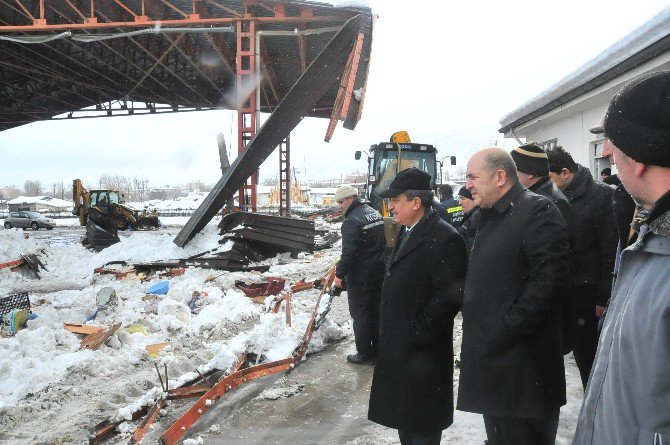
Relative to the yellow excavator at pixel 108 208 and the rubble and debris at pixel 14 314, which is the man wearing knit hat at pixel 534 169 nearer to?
the rubble and debris at pixel 14 314

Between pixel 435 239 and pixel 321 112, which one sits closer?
pixel 435 239

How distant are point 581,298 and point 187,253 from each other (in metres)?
10.7

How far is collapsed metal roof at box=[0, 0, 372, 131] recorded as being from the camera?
14.4m

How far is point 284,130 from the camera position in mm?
13781

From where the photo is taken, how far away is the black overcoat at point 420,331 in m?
2.80

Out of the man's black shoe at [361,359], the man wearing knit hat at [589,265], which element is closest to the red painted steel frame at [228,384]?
the man's black shoe at [361,359]

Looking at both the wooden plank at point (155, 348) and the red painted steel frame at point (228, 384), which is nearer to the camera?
the red painted steel frame at point (228, 384)

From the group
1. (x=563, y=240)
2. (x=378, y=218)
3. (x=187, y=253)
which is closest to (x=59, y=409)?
(x=378, y=218)

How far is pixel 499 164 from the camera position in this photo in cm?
271

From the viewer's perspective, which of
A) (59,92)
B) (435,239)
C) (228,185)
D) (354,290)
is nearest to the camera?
(435,239)

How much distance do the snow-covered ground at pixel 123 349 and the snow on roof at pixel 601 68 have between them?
15.1 ft

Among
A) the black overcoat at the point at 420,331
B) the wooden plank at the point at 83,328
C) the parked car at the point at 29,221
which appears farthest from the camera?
the parked car at the point at 29,221

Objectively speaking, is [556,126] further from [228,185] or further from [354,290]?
[228,185]

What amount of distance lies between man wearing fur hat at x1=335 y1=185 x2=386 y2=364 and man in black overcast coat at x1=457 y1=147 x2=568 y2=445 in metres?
2.80
